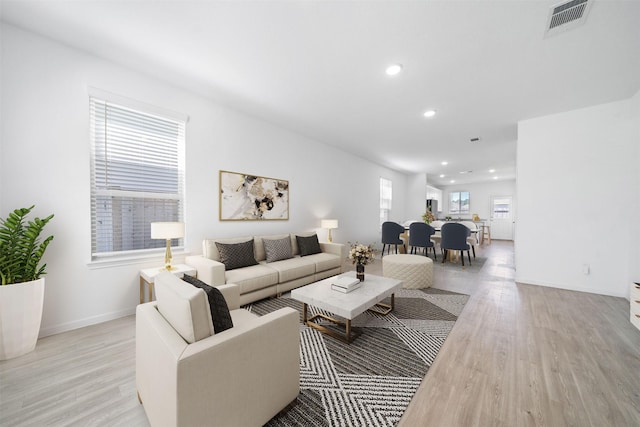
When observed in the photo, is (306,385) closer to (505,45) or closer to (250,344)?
(250,344)

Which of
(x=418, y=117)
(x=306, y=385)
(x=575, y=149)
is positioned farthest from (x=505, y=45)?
(x=306, y=385)

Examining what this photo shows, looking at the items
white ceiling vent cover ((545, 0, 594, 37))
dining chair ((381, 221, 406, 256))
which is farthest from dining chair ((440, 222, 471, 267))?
white ceiling vent cover ((545, 0, 594, 37))

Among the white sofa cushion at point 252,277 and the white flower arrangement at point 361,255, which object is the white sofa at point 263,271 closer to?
the white sofa cushion at point 252,277

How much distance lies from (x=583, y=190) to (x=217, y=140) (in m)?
5.65

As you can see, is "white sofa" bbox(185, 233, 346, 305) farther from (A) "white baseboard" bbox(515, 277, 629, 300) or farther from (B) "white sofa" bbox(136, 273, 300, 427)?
(A) "white baseboard" bbox(515, 277, 629, 300)

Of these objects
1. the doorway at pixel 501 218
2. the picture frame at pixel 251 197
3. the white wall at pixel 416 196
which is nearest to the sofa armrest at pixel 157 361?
the picture frame at pixel 251 197

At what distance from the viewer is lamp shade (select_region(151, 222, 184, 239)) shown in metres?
2.62

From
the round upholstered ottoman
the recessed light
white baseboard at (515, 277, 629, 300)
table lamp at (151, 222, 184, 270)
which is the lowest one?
white baseboard at (515, 277, 629, 300)

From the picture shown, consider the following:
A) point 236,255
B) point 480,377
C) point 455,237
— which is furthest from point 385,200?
point 480,377

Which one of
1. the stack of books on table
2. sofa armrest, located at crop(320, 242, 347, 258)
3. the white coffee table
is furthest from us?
sofa armrest, located at crop(320, 242, 347, 258)

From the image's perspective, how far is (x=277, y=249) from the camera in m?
3.79

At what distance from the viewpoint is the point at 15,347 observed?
76.2 inches

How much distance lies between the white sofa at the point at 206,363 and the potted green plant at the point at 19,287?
1406mm

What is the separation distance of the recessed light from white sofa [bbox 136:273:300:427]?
8.71 feet
